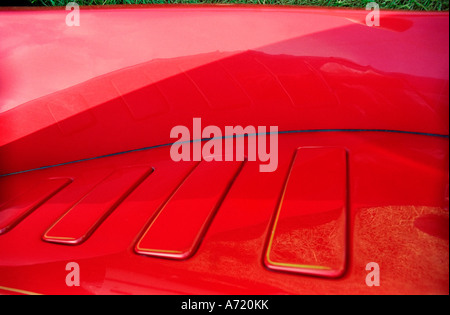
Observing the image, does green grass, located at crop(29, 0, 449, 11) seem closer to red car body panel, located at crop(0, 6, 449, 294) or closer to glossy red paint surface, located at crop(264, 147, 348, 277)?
red car body panel, located at crop(0, 6, 449, 294)

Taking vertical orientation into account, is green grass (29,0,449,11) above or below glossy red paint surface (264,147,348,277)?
above

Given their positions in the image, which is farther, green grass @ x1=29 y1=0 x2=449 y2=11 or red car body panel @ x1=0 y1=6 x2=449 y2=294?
green grass @ x1=29 y1=0 x2=449 y2=11

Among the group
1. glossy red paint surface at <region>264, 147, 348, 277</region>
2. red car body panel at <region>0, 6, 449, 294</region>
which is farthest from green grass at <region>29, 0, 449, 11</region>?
glossy red paint surface at <region>264, 147, 348, 277</region>

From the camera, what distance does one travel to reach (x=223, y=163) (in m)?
0.90

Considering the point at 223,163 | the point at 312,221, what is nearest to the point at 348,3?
the point at 223,163

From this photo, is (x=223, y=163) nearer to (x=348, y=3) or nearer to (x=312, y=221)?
(x=312, y=221)

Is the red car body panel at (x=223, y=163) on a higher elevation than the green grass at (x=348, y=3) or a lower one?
lower

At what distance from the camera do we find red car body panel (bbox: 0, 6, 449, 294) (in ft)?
1.97

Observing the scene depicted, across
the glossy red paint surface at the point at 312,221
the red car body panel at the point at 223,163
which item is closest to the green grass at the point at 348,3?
the red car body panel at the point at 223,163

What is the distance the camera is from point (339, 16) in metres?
0.86

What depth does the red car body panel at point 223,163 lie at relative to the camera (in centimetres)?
60

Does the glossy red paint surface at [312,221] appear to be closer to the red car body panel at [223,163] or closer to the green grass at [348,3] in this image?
the red car body panel at [223,163]

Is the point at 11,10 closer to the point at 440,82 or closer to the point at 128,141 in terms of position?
the point at 128,141

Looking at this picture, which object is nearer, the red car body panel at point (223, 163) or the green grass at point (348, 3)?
the red car body panel at point (223, 163)
